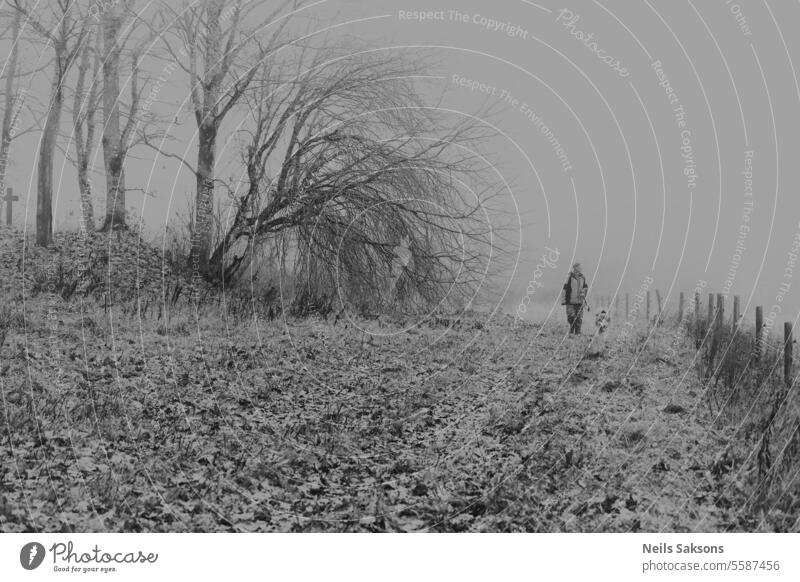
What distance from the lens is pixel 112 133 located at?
82.7 ft

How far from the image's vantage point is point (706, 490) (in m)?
9.09

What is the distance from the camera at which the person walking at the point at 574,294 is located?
Result: 22.2m

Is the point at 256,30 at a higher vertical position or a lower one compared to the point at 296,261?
higher

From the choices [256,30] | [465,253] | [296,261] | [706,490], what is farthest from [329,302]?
[706,490]

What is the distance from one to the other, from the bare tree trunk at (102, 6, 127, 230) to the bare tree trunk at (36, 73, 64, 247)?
56.2 inches

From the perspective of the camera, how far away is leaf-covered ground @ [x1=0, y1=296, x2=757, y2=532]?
8.43m

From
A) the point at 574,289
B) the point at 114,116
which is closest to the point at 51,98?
the point at 114,116

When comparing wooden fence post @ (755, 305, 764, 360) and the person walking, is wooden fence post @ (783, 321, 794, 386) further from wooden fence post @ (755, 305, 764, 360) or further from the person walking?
the person walking

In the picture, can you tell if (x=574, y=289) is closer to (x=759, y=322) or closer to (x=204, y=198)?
(x=759, y=322)

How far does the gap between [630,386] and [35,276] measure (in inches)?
599

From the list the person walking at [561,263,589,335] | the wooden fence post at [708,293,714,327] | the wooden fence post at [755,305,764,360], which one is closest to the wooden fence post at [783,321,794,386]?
the wooden fence post at [755,305,764,360]

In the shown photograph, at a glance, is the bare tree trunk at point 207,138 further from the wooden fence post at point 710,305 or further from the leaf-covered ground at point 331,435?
the wooden fence post at point 710,305

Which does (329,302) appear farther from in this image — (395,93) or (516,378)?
(516,378)
